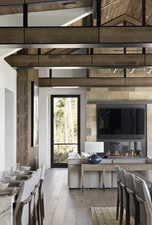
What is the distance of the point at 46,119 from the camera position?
1700cm

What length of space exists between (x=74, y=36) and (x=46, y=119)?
10387 mm

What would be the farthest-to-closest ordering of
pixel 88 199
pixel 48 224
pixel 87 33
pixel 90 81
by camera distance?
pixel 90 81
pixel 88 199
pixel 48 224
pixel 87 33

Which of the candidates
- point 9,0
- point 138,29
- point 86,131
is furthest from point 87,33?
point 86,131

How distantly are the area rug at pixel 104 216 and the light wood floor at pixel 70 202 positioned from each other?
11 centimetres

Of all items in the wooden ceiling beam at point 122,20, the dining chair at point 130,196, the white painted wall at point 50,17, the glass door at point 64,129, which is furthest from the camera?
the glass door at point 64,129

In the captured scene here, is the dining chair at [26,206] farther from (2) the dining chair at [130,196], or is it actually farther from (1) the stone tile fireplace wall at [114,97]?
(1) the stone tile fireplace wall at [114,97]

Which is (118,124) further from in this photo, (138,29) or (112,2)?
(138,29)

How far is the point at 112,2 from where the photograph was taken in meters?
10.6

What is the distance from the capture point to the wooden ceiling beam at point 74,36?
6.74 m

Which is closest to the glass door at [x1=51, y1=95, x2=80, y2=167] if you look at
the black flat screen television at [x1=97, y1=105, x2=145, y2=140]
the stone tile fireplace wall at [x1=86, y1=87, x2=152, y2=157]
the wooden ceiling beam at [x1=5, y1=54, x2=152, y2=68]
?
the stone tile fireplace wall at [x1=86, y1=87, x2=152, y2=157]

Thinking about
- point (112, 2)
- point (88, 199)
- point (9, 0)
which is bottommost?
point (88, 199)

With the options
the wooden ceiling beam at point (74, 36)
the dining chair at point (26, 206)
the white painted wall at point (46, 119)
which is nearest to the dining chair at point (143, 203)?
the dining chair at point (26, 206)

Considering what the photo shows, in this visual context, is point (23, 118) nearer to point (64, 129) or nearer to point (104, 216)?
point (104, 216)

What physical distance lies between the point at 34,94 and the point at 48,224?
19.6 ft
